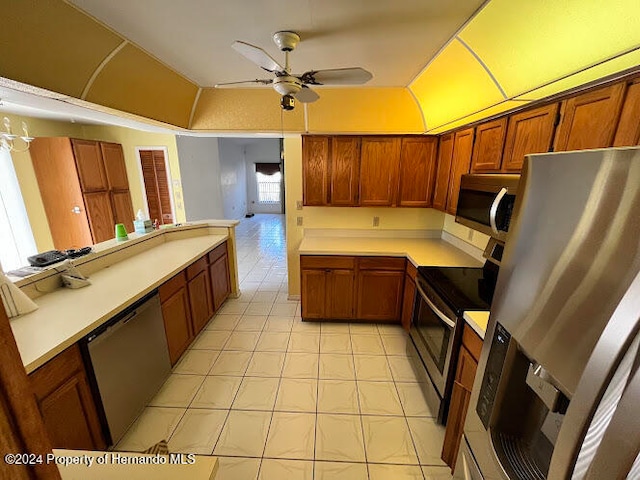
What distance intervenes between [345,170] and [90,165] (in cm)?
398

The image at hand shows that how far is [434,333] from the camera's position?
6.16ft

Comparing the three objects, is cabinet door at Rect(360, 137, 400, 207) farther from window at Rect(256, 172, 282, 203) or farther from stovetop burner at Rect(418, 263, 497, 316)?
window at Rect(256, 172, 282, 203)

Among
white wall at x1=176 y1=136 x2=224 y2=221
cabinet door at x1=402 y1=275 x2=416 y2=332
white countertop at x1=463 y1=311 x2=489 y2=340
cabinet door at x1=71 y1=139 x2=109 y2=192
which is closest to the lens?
white countertop at x1=463 y1=311 x2=489 y2=340

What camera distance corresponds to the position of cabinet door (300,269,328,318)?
2.84 metres

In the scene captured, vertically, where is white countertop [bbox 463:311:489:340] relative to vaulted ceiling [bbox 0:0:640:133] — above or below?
below

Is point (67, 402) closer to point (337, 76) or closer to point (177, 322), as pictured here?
point (177, 322)

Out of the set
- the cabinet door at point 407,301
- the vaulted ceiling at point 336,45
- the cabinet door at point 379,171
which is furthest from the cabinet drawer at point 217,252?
the cabinet door at point 407,301

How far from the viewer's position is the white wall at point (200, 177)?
5.05 m

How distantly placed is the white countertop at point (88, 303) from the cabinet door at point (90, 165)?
7.72 ft

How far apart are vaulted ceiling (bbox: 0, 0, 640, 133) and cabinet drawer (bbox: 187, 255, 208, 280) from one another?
140 cm

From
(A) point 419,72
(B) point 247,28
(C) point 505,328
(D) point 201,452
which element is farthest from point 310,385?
(A) point 419,72

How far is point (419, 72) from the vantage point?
7.55ft

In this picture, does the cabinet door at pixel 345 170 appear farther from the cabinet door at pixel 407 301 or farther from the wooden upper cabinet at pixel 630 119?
the wooden upper cabinet at pixel 630 119

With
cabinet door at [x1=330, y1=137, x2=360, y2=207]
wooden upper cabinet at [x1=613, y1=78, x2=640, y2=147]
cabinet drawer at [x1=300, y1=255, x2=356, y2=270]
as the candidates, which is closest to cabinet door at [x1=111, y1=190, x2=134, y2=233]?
cabinet drawer at [x1=300, y1=255, x2=356, y2=270]
